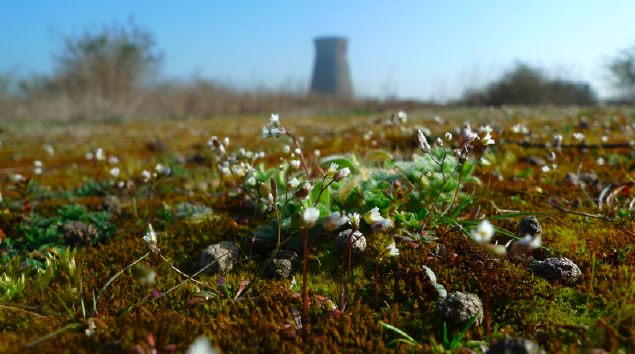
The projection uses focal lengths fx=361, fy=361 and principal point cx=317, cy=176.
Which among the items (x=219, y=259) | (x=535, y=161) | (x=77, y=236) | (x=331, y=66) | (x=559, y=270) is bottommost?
Answer: (x=77, y=236)

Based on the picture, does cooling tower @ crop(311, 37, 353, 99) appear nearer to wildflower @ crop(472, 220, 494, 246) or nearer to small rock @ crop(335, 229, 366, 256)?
small rock @ crop(335, 229, 366, 256)

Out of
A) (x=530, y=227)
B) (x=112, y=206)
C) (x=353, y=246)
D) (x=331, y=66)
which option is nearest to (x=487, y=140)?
(x=530, y=227)

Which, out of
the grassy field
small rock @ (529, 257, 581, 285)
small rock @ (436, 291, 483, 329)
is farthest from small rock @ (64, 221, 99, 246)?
small rock @ (529, 257, 581, 285)

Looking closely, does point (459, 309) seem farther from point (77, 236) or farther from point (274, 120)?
point (77, 236)

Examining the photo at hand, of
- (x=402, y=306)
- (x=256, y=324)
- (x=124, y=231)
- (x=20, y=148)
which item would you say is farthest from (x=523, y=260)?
(x=20, y=148)

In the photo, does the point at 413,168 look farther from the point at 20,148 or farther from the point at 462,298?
the point at 20,148

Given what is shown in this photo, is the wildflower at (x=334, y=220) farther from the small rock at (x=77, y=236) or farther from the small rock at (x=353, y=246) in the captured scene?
the small rock at (x=77, y=236)
